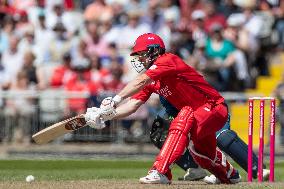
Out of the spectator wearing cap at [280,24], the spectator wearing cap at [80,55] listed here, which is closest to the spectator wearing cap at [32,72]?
the spectator wearing cap at [80,55]

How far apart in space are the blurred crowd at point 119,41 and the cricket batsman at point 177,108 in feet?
27.4

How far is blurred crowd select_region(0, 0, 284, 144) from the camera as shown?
2075 cm

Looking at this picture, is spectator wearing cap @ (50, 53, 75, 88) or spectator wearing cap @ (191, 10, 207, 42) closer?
spectator wearing cap @ (50, 53, 75, 88)

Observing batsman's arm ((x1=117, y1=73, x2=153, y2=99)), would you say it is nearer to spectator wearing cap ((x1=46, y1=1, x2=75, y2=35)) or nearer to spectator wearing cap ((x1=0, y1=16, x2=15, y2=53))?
spectator wearing cap ((x1=46, y1=1, x2=75, y2=35))

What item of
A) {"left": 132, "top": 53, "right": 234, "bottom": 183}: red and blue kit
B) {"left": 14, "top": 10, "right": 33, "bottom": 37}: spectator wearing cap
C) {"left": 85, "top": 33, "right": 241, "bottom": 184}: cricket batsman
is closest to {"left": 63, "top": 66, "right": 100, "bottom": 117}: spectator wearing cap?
{"left": 14, "top": 10, "right": 33, "bottom": 37}: spectator wearing cap

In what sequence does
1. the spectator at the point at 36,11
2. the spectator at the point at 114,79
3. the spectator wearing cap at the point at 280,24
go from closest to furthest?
the spectator at the point at 114,79 → the spectator wearing cap at the point at 280,24 → the spectator at the point at 36,11

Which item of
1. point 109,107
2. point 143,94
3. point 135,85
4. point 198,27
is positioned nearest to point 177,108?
point 143,94

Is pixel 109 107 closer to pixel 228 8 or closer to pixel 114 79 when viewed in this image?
pixel 114 79

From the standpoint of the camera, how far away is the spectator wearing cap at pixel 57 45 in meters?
22.0

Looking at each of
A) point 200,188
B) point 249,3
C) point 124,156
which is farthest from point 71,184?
point 249,3

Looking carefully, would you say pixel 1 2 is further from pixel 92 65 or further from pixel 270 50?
pixel 270 50

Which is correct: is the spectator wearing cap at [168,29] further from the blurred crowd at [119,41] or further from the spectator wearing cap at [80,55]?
the spectator wearing cap at [80,55]

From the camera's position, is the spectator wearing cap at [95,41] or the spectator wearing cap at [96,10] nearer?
the spectator wearing cap at [95,41]

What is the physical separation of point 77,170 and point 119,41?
279 inches
